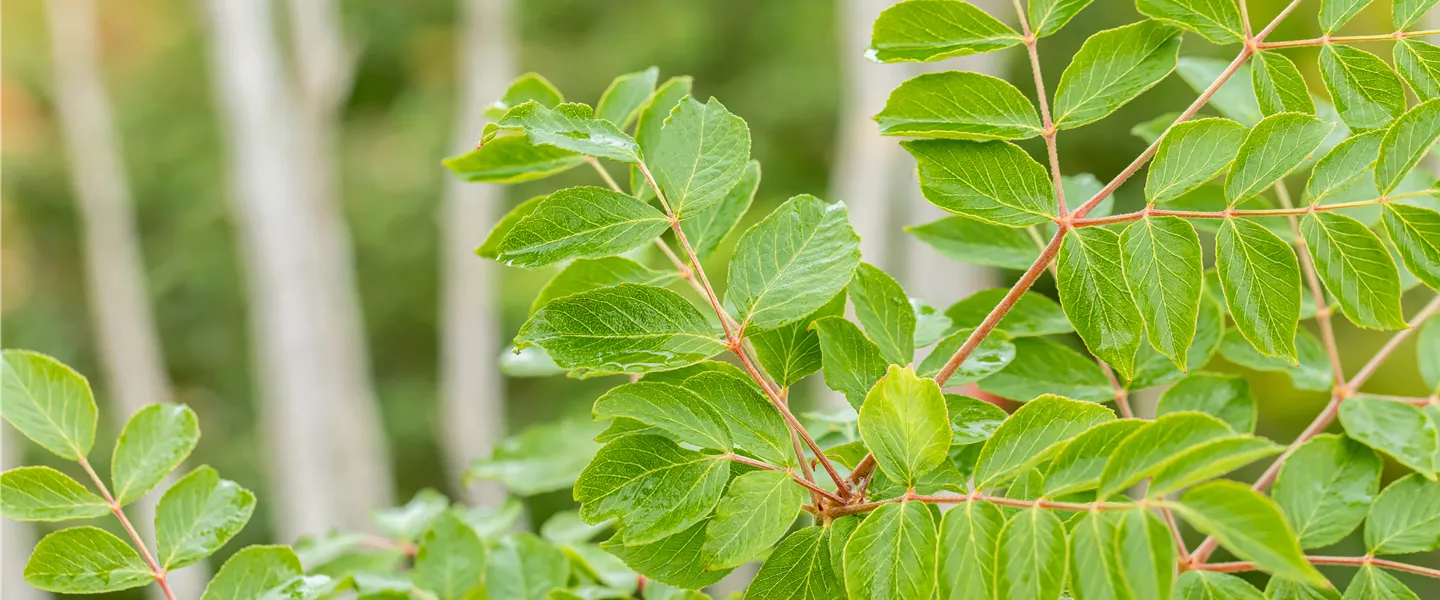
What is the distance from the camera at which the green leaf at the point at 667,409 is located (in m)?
0.26

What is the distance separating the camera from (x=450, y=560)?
40cm

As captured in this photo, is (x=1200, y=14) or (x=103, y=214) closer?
(x=1200, y=14)

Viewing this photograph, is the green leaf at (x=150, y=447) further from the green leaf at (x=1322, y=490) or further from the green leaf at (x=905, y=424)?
the green leaf at (x=1322, y=490)

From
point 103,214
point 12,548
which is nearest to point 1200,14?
point 12,548

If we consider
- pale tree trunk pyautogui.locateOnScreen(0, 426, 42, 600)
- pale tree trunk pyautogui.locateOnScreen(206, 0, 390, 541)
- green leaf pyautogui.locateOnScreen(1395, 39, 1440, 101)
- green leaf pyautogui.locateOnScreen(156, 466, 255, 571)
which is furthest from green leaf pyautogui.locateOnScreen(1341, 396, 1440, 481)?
pale tree trunk pyautogui.locateOnScreen(0, 426, 42, 600)

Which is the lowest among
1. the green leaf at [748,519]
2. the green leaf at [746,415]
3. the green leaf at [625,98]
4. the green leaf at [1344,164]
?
the green leaf at [748,519]

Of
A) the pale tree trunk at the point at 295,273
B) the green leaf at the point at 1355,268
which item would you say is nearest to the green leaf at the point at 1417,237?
the green leaf at the point at 1355,268

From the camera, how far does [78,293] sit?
633 centimetres

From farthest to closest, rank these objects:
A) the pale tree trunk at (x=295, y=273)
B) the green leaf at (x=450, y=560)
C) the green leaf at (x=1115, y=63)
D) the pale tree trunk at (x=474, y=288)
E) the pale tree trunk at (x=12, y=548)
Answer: the pale tree trunk at (x=474, y=288) < the pale tree trunk at (x=12, y=548) < the pale tree trunk at (x=295, y=273) < the green leaf at (x=450, y=560) < the green leaf at (x=1115, y=63)

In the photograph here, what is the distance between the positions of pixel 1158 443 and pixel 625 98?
8.8 inches

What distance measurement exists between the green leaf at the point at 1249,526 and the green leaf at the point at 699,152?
0.14 metres

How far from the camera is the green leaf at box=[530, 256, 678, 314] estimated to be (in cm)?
33

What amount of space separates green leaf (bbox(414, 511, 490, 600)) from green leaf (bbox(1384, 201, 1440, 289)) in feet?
1.06

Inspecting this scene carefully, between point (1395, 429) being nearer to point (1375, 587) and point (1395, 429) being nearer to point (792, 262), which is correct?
point (1375, 587)
